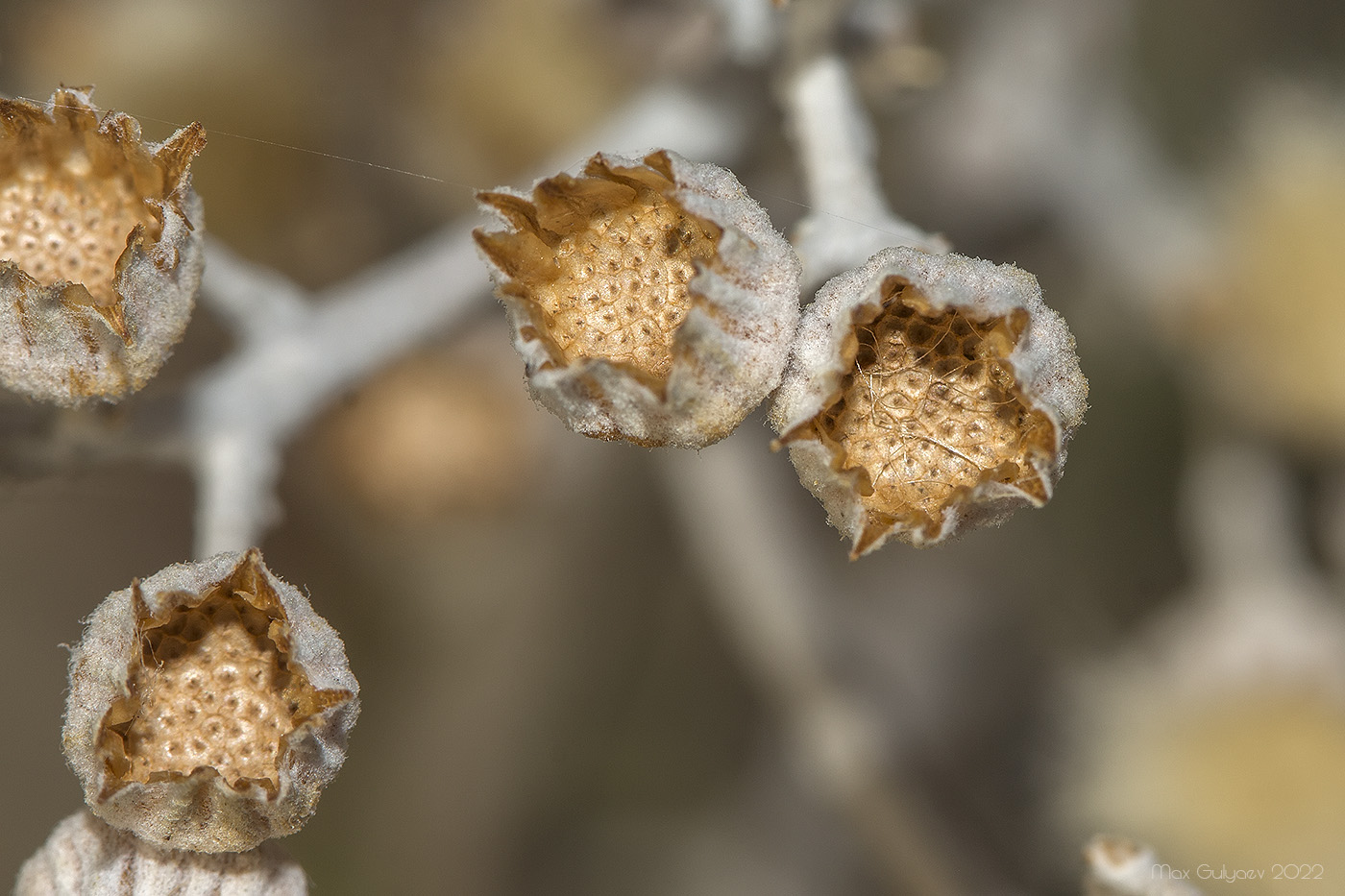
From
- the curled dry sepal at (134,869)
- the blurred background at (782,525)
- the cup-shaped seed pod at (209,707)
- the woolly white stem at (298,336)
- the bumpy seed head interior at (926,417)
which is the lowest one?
the curled dry sepal at (134,869)

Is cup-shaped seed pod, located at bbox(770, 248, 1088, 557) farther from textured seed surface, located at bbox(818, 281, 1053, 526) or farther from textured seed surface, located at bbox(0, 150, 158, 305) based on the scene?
textured seed surface, located at bbox(0, 150, 158, 305)

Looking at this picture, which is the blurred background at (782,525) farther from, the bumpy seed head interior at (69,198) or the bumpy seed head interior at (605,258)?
the bumpy seed head interior at (69,198)

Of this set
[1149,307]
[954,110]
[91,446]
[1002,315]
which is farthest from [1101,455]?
[91,446]

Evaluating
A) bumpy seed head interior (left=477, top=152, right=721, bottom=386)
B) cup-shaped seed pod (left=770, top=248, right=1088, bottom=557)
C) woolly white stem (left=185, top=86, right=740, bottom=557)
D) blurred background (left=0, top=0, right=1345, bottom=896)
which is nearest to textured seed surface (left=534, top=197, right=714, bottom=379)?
bumpy seed head interior (left=477, top=152, right=721, bottom=386)

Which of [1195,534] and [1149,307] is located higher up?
[1149,307]

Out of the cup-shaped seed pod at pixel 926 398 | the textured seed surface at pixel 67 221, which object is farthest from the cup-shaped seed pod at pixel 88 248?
the cup-shaped seed pod at pixel 926 398

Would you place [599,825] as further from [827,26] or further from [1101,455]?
[827,26]

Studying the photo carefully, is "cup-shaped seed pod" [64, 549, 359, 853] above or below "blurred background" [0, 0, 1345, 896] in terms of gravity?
below
